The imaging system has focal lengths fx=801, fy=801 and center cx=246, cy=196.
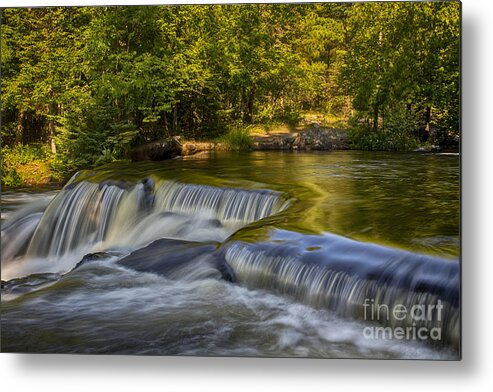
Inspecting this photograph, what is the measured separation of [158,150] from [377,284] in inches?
71.2

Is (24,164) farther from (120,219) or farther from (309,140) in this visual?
(309,140)

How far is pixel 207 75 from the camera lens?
5363 millimetres

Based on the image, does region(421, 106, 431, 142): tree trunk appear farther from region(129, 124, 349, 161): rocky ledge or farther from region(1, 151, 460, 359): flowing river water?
region(129, 124, 349, 161): rocky ledge

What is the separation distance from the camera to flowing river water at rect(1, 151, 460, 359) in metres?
4.75

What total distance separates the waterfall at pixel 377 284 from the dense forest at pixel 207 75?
83 centimetres

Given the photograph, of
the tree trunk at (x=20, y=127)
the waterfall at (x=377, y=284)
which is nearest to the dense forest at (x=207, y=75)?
the tree trunk at (x=20, y=127)

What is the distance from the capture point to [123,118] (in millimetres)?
5461

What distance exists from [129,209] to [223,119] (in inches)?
36.5

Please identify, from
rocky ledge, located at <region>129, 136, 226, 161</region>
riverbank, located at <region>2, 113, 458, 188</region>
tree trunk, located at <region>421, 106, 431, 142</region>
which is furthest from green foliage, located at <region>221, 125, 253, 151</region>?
tree trunk, located at <region>421, 106, 431, 142</region>

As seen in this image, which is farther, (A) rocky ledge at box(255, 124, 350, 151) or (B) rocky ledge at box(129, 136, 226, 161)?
(B) rocky ledge at box(129, 136, 226, 161)

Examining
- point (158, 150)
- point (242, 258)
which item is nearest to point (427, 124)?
point (242, 258)

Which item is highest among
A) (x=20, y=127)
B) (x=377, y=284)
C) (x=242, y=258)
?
(x=20, y=127)

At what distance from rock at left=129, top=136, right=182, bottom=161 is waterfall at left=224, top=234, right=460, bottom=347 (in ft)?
4.09

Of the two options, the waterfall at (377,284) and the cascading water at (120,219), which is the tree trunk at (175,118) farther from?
the waterfall at (377,284)
